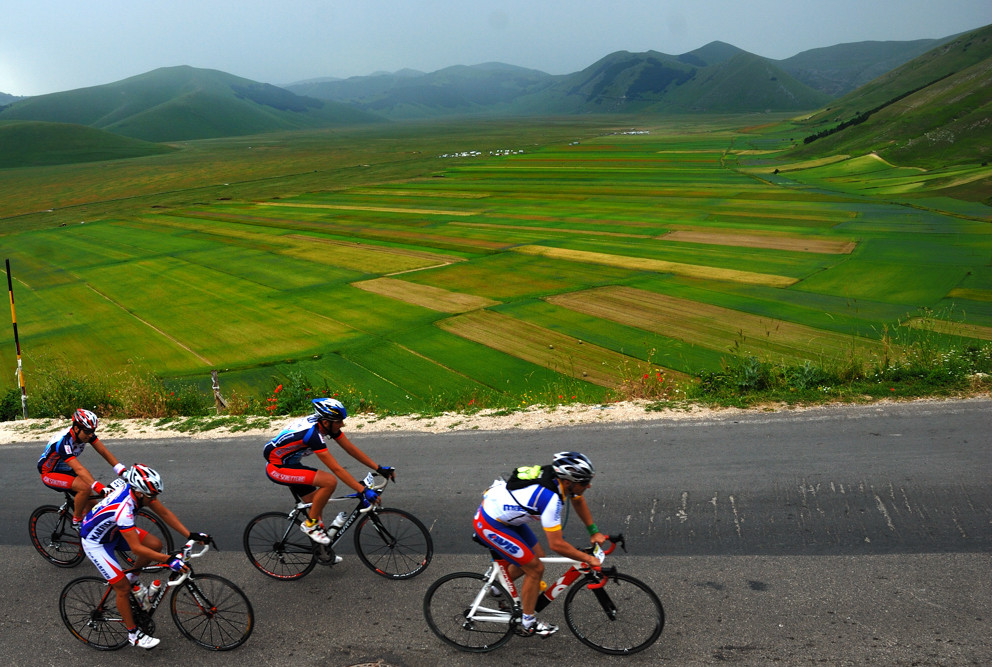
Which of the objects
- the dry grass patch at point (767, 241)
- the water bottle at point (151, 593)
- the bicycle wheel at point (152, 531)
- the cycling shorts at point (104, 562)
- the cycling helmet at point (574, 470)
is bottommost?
the dry grass patch at point (767, 241)

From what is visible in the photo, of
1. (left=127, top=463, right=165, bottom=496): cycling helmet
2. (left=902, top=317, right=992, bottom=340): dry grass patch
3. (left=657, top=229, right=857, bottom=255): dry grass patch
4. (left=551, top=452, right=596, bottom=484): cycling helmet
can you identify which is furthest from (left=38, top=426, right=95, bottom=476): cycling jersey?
(left=657, top=229, right=857, bottom=255): dry grass patch

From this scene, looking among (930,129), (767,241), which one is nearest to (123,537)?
(767,241)

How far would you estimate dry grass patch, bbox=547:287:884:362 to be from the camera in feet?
75.4

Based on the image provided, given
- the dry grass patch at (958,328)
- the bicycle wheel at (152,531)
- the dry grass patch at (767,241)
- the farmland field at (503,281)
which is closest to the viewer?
the bicycle wheel at (152,531)

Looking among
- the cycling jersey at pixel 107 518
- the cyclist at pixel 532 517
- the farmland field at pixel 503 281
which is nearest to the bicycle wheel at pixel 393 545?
the cyclist at pixel 532 517

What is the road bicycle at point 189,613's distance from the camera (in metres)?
6.65

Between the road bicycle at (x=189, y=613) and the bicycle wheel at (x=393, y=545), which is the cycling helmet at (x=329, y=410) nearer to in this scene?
the bicycle wheel at (x=393, y=545)

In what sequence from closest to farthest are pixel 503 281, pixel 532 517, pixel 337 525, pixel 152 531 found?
1. pixel 532 517
2. pixel 337 525
3. pixel 152 531
4. pixel 503 281

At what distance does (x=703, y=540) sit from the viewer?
26.2 feet

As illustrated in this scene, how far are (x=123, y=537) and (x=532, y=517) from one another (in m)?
4.15

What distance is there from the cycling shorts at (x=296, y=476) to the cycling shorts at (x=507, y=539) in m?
2.51

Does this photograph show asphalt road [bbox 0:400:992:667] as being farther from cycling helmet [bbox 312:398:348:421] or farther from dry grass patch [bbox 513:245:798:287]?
dry grass patch [bbox 513:245:798:287]

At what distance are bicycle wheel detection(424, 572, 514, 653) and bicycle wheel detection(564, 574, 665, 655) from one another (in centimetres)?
66

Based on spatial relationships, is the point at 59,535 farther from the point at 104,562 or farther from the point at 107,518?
the point at 107,518
